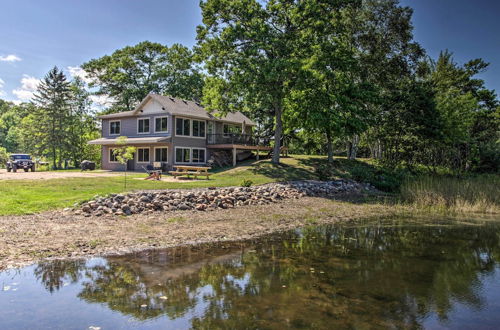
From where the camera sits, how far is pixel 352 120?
26141mm

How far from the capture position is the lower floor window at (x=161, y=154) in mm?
30219

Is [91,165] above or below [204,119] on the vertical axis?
below

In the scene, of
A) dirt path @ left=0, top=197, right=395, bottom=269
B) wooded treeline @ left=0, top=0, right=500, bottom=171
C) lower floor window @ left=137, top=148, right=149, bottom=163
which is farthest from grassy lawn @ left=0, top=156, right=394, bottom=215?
lower floor window @ left=137, top=148, right=149, bottom=163

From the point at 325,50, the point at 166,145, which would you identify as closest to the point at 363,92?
the point at 325,50

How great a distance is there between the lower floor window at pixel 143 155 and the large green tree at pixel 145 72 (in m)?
13.2

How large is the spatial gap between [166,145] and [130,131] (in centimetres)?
505

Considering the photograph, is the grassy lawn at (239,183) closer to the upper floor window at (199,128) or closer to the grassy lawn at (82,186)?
the grassy lawn at (82,186)

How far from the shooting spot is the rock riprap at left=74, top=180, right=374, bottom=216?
1216 cm

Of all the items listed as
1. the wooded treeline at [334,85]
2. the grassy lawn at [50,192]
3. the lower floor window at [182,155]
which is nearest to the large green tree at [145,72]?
the wooded treeline at [334,85]

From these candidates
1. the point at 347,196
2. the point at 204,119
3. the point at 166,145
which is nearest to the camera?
the point at 347,196

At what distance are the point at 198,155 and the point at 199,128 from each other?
2.44 meters

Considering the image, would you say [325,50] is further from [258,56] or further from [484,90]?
[484,90]

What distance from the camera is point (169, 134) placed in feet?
97.7

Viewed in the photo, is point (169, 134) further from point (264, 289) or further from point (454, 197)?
point (264, 289)
